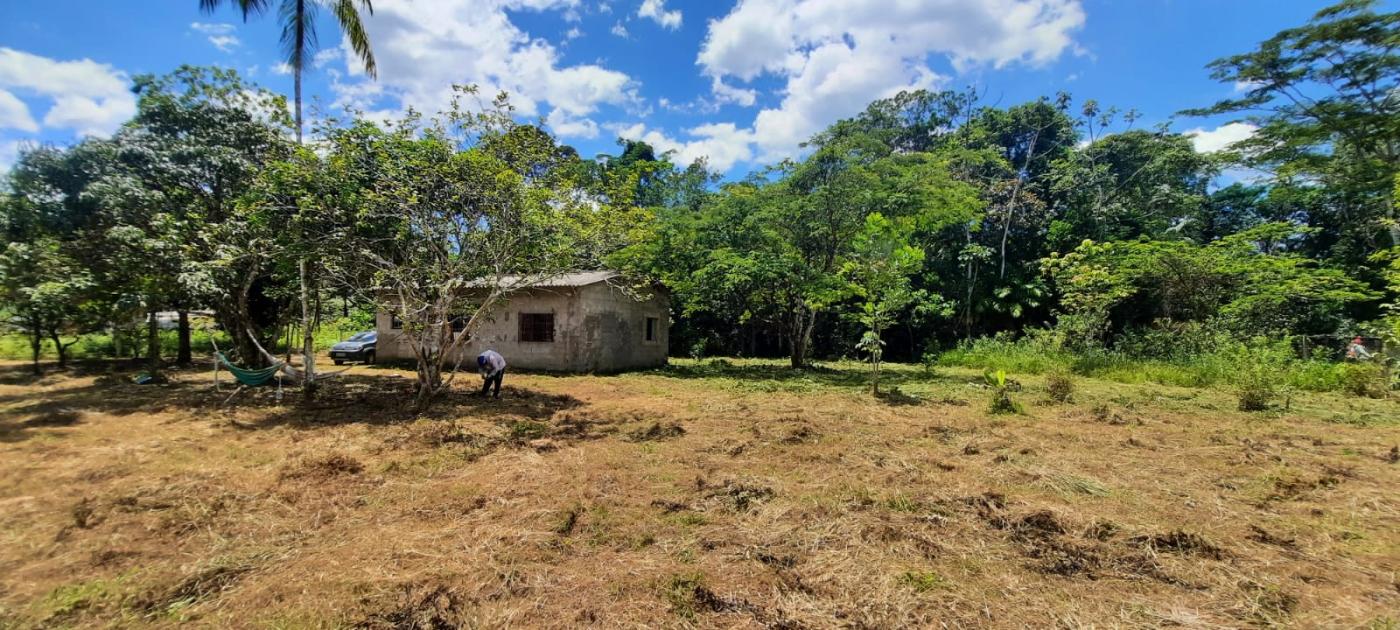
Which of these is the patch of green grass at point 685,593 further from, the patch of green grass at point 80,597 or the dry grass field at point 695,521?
the patch of green grass at point 80,597

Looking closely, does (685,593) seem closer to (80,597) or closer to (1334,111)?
(80,597)

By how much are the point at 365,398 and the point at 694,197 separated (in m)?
17.5

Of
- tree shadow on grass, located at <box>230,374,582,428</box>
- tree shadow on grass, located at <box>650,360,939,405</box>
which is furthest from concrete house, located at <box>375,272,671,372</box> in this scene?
tree shadow on grass, located at <box>230,374,582,428</box>

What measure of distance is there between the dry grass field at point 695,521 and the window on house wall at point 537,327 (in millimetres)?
7243

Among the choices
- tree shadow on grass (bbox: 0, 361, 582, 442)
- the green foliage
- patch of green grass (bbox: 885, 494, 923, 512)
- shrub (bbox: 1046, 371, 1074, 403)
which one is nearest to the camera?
patch of green grass (bbox: 885, 494, 923, 512)

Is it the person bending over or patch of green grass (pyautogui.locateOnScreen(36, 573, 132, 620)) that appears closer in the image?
patch of green grass (pyautogui.locateOnScreen(36, 573, 132, 620))

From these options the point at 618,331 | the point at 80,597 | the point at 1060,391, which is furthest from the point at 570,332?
the point at 80,597

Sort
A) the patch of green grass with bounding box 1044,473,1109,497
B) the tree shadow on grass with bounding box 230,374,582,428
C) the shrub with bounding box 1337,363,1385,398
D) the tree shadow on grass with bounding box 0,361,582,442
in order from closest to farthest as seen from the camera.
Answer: the patch of green grass with bounding box 1044,473,1109,497, the tree shadow on grass with bounding box 0,361,582,442, the tree shadow on grass with bounding box 230,374,582,428, the shrub with bounding box 1337,363,1385,398

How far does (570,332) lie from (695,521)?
11.6 m

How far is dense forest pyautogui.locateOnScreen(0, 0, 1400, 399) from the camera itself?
29.7ft

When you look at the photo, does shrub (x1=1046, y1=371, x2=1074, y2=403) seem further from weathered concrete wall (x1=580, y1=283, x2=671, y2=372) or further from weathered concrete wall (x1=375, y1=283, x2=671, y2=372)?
weathered concrete wall (x1=375, y1=283, x2=671, y2=372)

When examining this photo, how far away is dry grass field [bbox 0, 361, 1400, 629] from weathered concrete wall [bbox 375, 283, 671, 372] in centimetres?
690

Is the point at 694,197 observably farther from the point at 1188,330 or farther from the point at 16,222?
the point at 16,222

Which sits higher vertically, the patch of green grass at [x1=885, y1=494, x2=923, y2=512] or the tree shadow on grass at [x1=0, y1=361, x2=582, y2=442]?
the tree shadow on grass at [x1=0, y1=361, x2=582, y2=442]
